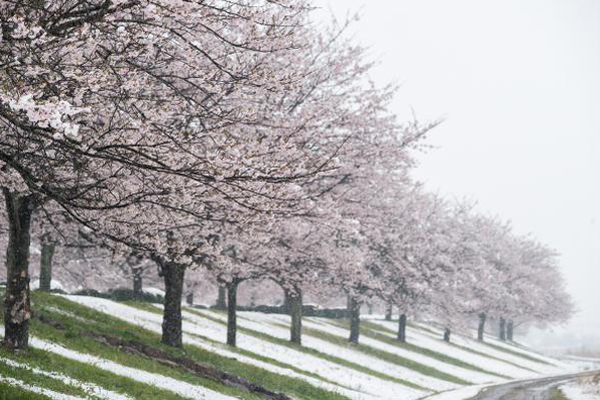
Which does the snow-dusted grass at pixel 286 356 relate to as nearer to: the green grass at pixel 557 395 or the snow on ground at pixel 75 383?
the green grass at pixel 557 395

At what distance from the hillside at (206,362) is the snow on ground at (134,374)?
0.04 meters

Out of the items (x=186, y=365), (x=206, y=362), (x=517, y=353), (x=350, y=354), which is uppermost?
(x=186, y=365)

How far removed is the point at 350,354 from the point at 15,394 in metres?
26.9

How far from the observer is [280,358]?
93.1 ft

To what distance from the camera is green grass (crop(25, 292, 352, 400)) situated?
59.8 ft

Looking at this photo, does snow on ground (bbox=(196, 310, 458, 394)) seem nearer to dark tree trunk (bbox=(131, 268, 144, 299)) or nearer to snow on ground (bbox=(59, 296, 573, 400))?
snow on ground (bbox=(59, 296, 573, 400))

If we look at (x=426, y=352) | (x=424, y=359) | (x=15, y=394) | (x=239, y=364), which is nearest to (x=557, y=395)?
(x=424, y=359)

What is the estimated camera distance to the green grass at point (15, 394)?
1082 centimetres

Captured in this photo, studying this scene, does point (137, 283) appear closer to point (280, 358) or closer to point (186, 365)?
point (280, 358)

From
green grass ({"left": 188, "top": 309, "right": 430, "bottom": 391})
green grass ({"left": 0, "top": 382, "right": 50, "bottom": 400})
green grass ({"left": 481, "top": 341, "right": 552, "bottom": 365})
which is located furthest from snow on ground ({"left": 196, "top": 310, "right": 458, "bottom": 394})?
green grass ({"left": 481, "top": 341, "right": 552, "bottom": 365})

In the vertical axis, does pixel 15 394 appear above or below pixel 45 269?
below

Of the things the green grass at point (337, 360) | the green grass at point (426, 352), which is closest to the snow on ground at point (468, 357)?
the green grass at point (426, 352)

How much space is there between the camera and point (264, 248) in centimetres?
2323

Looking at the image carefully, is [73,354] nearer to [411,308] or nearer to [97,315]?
[97,315]
